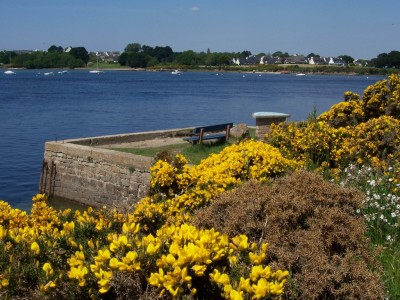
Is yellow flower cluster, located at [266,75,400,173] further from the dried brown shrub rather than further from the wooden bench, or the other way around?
the wooden bench

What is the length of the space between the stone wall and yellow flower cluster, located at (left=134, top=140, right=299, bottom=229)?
6.63 m

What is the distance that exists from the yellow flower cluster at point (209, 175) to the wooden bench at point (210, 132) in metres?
9.73

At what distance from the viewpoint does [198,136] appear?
58.5 feet

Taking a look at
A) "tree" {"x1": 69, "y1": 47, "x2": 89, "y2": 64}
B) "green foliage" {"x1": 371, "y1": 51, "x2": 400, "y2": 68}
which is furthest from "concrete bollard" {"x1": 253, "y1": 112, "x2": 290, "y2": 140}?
"tree" {"x1": 69, "y1": 47, "x2": 89, "y2": 64}

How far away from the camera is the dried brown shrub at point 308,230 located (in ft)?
12.5

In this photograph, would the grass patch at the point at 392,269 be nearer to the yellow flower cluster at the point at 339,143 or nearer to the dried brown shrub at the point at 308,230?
the dried brown shrub at the point at 308,230

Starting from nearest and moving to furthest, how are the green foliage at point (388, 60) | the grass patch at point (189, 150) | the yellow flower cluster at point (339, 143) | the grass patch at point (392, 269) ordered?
the grass patch at point (392, 269) → the yellow flower cluster at point (339, 143) → the grass patch at point (189, 150) → the green foliage at point (388, 60)

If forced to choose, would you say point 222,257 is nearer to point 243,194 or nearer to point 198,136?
point 243,194

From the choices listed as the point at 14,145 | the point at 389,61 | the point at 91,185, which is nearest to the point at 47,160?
the point at 91,185

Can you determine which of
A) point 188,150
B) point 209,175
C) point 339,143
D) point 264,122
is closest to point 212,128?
point 264,122

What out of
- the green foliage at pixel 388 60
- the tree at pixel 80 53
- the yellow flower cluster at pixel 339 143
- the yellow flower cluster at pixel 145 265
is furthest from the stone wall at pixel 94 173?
the tree at pixel 80 53

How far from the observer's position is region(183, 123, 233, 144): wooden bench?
56.9 ft

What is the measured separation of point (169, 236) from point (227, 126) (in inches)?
574

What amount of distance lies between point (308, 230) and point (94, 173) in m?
12.1
